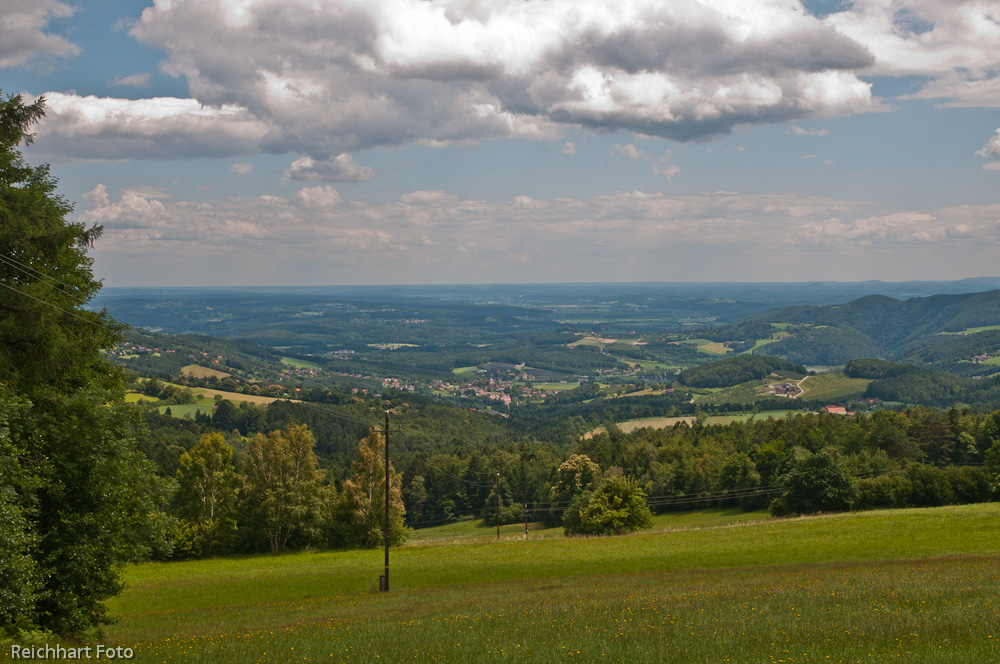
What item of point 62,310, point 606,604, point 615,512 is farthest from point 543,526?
point 62,310

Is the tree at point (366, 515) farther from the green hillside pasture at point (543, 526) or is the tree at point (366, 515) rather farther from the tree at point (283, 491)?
the green hillside pasture at point (543, 526)

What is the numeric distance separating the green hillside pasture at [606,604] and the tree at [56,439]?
2.49 meters

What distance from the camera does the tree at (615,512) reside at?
60406 millimetres

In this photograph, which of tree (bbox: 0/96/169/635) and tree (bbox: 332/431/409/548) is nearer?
tree (bbox: 0/96/169/635)

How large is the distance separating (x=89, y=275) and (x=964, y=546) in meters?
43.5

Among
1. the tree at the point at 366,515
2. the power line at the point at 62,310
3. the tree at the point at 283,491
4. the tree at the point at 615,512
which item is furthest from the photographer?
the tree at the point at 615,512

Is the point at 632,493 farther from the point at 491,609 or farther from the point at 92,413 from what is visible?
the point at 92,413

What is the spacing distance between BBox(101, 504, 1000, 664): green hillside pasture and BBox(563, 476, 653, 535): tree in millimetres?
16191

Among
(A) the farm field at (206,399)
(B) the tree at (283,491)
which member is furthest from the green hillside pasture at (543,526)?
(A) the farm field at (206,399)

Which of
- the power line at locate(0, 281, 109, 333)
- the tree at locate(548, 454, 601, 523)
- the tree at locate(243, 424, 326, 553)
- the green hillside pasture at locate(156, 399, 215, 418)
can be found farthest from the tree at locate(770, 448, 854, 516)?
the green hillside pasture at locate(156, 399, 215, 418)

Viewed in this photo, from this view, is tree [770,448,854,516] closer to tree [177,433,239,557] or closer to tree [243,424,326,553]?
tree [243,424,326,553]

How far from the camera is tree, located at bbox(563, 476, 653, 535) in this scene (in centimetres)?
6041

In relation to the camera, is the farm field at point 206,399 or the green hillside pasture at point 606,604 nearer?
the green hillside pasture at point 606,604

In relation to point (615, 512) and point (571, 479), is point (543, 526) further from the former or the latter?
point (615, 512)
